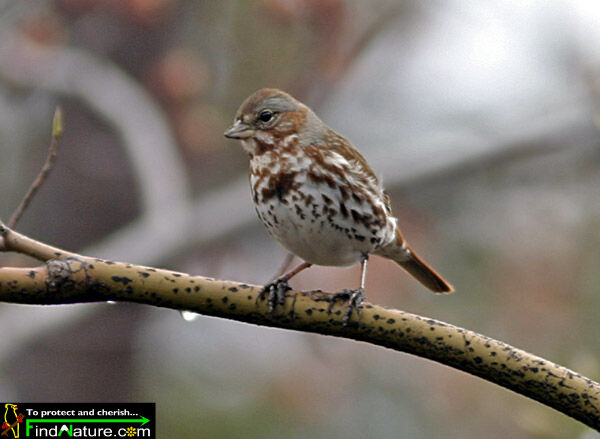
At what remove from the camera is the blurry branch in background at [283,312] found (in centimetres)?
257

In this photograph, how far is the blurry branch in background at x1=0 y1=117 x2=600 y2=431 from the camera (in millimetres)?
2570

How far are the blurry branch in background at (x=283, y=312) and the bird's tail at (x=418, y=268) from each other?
1.92 m

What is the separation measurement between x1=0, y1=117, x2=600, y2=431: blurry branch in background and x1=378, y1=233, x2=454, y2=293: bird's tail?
1921mm

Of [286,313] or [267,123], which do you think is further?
[267,123]

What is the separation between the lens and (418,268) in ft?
16.0

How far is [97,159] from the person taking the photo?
797 cm

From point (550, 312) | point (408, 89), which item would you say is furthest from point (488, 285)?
point (408, 89)

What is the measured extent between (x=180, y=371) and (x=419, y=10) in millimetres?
4584

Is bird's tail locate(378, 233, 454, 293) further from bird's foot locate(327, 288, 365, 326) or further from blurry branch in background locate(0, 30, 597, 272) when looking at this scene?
blurry branch in background locate(0, 30, 597, 272)

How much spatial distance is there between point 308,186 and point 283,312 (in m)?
1.16

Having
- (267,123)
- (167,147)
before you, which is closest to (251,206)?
(167,147)
